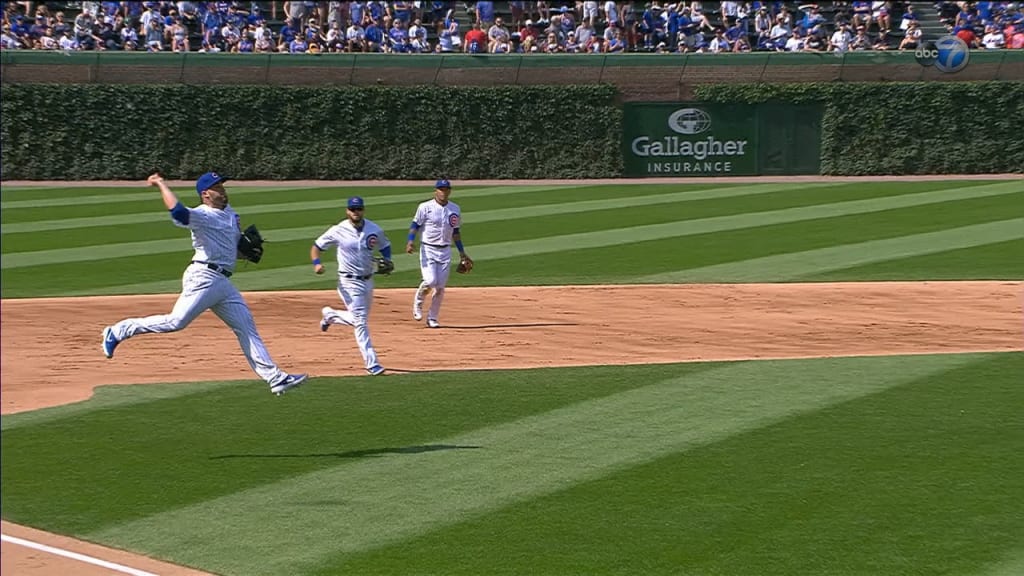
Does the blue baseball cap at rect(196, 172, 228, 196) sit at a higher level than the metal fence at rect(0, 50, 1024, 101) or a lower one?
higher

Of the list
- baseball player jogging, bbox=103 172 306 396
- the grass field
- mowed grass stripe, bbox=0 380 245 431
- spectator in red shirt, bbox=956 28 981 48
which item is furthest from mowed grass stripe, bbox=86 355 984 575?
spectator in red shirt, bbox=956 28 981 48

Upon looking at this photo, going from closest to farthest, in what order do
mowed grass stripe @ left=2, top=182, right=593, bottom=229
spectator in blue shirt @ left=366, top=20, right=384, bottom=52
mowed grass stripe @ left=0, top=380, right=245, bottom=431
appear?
mowed grass stripe @ left=0, top=380, right=245, bottom=431
mowed grass stripe @ left=2, top=182, right=593, bottom=229
spectator in blue shirt @ left=366, top=20, right=384, bottom=52

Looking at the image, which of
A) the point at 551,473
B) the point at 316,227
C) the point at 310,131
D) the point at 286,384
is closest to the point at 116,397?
the point at 286,384

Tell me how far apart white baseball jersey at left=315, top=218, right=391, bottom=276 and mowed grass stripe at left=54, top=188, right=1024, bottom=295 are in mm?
6562

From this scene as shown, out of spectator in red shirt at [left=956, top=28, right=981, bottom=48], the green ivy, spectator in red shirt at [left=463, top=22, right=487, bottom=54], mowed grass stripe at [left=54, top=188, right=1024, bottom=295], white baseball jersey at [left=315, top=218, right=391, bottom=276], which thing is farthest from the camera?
spectator in red shirt at [left=956, top=28, right=981, bottom=48]

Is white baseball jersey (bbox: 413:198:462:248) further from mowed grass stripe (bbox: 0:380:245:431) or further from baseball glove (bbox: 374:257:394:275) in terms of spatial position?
mowed grass stripe (bbox: 0:380:245:431)

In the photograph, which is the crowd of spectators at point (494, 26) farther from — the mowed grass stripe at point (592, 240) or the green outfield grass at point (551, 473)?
the green outfield grass at point (551, 473)

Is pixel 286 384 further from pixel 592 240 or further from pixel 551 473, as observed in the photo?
pixel 592 240

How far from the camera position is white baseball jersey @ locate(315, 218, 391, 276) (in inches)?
490

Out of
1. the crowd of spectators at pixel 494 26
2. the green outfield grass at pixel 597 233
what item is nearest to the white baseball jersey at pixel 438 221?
the green outfield grass at pixel 597 233

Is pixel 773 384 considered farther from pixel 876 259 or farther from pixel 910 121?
pixel 910 121

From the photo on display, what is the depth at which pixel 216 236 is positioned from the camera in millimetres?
9531

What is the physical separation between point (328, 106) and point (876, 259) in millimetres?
17763

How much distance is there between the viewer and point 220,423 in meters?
10.8
